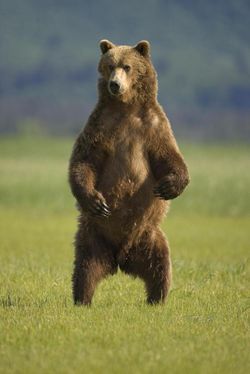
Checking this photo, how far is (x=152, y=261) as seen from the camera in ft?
24.7

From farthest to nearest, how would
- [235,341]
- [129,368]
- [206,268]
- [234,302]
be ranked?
1. [206,268]
2. [234,302]
3. [235,341]
4. [129,368]

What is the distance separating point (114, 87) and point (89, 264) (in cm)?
146

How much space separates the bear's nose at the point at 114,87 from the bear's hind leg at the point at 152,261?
48.0 inches

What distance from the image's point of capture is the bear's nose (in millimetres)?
7168

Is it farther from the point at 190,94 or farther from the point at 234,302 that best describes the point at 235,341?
the point at 190,94

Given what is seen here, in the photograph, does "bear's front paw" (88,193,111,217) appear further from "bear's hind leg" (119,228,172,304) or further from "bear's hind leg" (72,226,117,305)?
"bear's hind leg" (119,228,172,304)

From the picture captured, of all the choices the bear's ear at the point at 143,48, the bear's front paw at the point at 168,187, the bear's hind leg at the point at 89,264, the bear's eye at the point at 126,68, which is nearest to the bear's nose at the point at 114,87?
the bear's eye at the point at 126,68

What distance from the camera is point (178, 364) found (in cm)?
551

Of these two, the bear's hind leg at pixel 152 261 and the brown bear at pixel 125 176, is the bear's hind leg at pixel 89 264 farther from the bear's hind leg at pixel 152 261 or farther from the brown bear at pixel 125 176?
the bear's hind leg at pixel 152 261

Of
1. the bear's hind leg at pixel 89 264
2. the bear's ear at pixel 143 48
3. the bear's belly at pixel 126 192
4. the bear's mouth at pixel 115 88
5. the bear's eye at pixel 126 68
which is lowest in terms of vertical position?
the bear's hind leg at pixel 89 264

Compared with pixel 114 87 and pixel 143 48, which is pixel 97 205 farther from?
pixel 143 48

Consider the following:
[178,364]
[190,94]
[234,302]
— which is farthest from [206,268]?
[190,94]

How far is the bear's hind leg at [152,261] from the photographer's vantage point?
752 cm

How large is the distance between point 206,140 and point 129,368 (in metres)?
128
